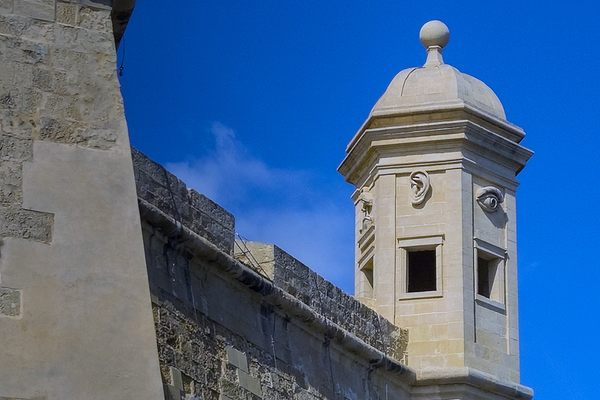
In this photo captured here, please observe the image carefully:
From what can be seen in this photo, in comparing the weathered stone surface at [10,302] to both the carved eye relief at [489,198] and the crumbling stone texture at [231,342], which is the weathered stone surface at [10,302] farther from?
the carved eye relief at [489,198]

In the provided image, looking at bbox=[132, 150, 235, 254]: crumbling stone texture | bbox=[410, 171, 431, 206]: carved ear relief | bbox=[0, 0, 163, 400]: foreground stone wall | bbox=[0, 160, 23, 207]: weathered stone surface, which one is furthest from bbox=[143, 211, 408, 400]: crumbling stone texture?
bbox=[0, 160, 23, 207]: weathered stone surface

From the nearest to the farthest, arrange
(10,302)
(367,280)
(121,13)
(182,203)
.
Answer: (10,302)
(121,13)
(182,203)
(367,280)

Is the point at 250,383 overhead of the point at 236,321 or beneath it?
beneath

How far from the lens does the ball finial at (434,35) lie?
14438mm

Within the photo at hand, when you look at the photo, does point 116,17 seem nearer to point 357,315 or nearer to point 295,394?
point 295,394

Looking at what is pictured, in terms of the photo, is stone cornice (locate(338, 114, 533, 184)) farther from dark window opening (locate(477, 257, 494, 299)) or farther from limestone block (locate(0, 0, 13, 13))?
limestone block (locate(0, 0, 13, 13))

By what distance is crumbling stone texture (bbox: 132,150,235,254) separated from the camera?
948 cm

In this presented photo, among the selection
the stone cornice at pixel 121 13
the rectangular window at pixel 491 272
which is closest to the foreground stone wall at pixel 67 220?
the stone cornice at pixel 121 13

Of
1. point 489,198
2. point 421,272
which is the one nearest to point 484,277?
point 421,272

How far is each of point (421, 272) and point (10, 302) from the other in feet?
26.7

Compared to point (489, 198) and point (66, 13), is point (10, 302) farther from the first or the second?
point (489, 198)

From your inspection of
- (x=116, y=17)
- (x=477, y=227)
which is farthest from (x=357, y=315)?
(x=116, y=17)

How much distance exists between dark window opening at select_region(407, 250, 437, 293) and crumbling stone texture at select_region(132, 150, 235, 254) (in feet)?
11.9

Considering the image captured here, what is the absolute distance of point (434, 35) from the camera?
47.4ft
